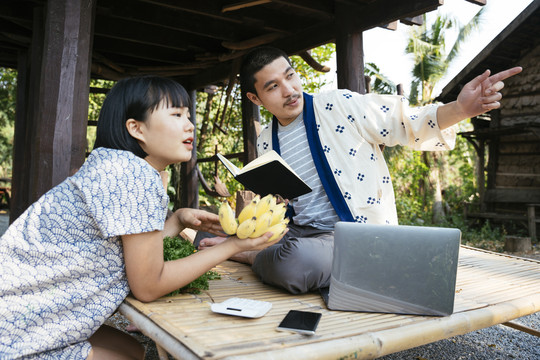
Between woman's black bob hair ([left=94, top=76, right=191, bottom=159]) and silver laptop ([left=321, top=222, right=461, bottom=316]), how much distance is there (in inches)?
32.4

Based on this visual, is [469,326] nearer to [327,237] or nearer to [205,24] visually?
[327,237]

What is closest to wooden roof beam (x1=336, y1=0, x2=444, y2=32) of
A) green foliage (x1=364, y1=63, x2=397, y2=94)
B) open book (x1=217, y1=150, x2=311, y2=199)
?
open book (x1=217, y1=150, x2=311, y2=199)

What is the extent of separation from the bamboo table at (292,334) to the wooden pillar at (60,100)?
1343 millimetres

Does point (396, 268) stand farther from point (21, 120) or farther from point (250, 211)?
point (21, 120)

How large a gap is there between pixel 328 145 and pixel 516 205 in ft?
31.5

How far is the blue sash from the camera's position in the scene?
228 centimetres

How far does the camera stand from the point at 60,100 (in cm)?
269

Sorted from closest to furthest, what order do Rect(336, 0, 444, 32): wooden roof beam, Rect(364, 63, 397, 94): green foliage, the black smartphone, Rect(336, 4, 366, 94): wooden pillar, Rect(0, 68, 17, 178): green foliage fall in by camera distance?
the black smartphone
Rect(336, 0, 444, 32): wooden roof beam
Rect(336, 4, 366, 94): wooden pillar
Rect(0, 68, 17, 178): green foliage
Rect(364, 63, 397, 94): green foliage

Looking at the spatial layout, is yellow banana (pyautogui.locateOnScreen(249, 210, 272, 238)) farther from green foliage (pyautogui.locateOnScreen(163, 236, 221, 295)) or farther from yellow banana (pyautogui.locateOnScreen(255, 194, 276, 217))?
green foliage (pyautogui.locateOnScreen(163, 236, 221, 295))

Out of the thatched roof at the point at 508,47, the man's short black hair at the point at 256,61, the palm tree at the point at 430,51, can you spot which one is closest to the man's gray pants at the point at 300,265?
the man's short black hair at the point at 256,61

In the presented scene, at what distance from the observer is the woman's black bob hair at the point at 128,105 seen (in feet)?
5.23

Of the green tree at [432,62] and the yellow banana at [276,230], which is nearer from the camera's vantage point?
the yellow banana at [276,230]

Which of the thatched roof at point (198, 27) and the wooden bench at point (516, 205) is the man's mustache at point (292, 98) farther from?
the wooden bench at point (516, 205)

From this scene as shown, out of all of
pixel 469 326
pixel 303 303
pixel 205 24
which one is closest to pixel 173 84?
pixel 303 303
